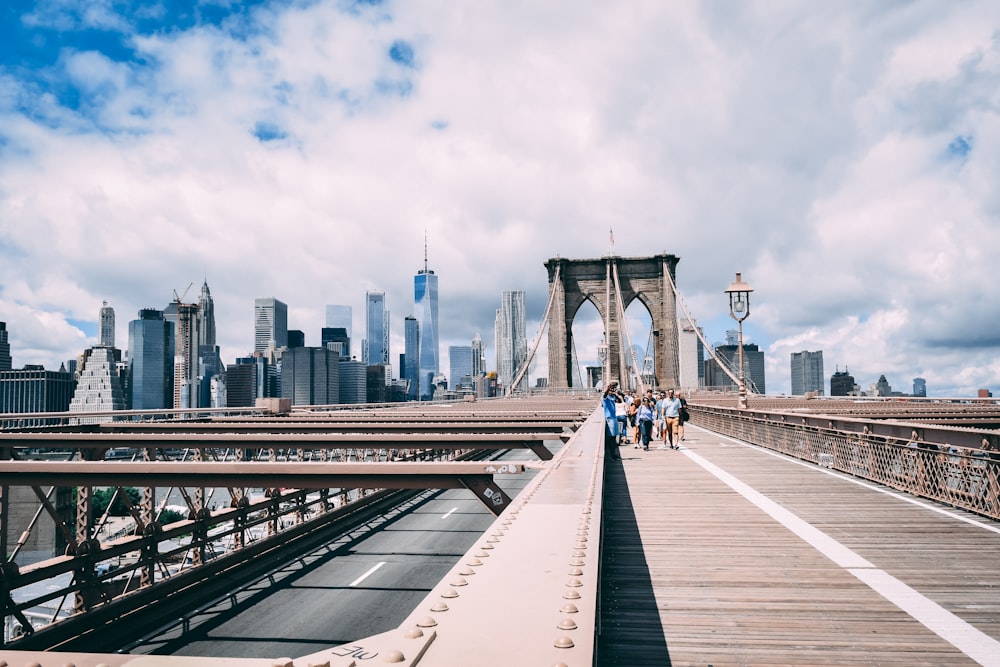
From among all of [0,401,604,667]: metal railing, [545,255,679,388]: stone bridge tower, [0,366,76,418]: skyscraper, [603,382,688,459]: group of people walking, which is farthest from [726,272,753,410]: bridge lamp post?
[0,366,76,418]: skyscraper

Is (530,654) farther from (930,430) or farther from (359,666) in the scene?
(930,430)

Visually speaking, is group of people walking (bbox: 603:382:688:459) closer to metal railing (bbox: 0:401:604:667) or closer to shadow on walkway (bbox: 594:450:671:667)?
shadow on walkway (bbox: 594:450:671:667)

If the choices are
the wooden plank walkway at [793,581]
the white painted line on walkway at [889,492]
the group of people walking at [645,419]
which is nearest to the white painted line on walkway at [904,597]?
the wooden plank walkway at [793,581]

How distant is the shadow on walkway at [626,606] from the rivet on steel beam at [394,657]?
2.17m

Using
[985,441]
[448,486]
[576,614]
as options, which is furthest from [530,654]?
[985,441]

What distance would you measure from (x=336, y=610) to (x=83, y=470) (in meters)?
11.9

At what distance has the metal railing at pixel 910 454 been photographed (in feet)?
30.1

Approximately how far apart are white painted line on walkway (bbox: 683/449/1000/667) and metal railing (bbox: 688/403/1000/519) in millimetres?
2715

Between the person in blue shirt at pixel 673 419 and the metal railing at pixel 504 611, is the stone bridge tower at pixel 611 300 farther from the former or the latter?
the metal railing at pixel 504 611

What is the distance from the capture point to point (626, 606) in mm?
5508

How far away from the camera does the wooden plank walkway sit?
4.58m

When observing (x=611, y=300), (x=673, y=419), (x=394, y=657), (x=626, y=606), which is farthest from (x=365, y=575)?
(x=611, y=300)

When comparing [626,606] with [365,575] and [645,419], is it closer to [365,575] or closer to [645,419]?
[645,419]

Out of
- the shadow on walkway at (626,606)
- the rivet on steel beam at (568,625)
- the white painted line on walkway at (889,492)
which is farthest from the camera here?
the white painted line on walkway at (889,492)
